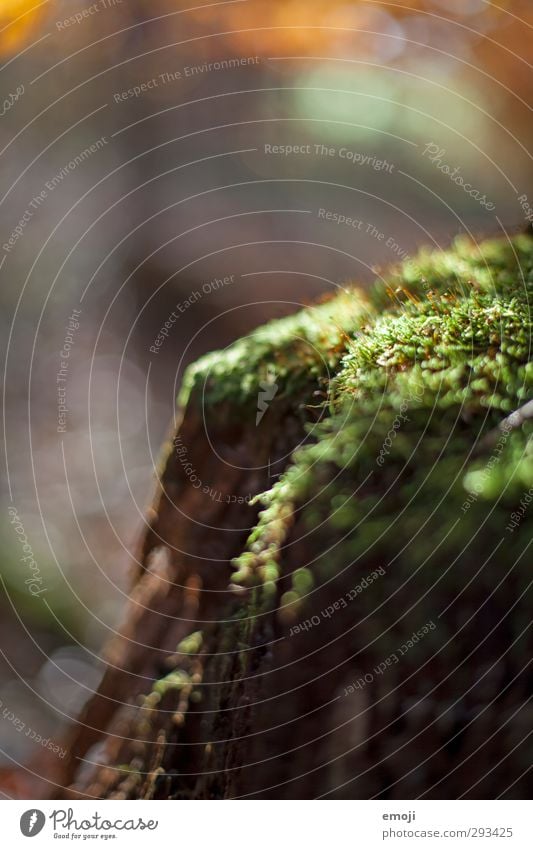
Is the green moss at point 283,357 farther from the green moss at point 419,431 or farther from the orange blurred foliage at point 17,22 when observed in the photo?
the orange blurred foliage at point 17,22

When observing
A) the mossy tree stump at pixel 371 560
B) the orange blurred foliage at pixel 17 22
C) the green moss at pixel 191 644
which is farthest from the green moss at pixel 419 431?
the orange blurred foliage at pixel 17 22

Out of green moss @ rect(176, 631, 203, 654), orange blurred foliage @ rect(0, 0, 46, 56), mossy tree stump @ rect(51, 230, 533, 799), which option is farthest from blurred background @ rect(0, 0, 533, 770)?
mossy tree stump @ rect(51, 230, 533, 799)

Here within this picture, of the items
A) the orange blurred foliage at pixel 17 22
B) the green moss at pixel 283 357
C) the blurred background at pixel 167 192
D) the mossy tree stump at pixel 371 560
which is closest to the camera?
the mossy tree stump at pixel 371 560

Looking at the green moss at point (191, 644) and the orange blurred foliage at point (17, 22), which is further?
the orange blurred foliage at point (17, 22)

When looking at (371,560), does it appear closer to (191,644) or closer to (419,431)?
(419,431)


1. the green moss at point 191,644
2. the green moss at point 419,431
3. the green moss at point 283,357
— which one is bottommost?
the green moss at point 191,644

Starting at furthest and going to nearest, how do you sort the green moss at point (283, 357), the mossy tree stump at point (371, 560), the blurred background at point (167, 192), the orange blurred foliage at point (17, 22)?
1. the blurred background at point (167, 192)
2. the orange blurred foliage at point (17, 22)
3. the green moss at point (283, 357)
4. the mossy tree stump at point (371, 560)
